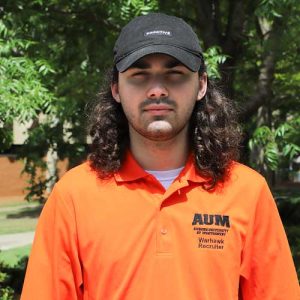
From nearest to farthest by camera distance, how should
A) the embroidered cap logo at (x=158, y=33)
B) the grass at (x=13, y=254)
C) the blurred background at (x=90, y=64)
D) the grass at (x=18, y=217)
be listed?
1. the embroidered cap logo at (x=158, y=33)
2. the blurred background at (x=90, y=64)
3. the grass at (x=13, y=254)
4. the grass at (x=18, y=217)

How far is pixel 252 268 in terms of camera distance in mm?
2037

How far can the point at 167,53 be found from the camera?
1.96 m

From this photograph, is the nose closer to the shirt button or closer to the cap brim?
the cap brim

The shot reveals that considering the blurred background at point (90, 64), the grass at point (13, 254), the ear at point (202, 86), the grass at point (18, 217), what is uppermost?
the blurred background at point (90, 64)

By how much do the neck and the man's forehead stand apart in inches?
11.3

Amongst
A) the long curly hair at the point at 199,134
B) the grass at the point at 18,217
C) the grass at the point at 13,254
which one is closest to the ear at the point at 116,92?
the long curly hair at the point at 199,134

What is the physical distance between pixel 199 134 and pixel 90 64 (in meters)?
5.17

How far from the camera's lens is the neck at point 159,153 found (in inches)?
83.1

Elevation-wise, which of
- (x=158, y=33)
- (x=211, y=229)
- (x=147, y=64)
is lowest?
(x=211, y=229)

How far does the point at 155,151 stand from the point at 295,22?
4.14m

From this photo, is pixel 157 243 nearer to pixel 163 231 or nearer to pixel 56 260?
pixel 163 231

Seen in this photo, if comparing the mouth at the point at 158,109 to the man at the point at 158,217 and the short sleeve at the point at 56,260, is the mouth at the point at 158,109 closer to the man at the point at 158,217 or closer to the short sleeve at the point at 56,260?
the man at the point at 158,217

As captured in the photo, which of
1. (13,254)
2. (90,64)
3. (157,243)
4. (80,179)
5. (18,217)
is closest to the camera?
(157,243)

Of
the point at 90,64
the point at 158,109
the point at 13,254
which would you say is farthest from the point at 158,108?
the point at 13,254
